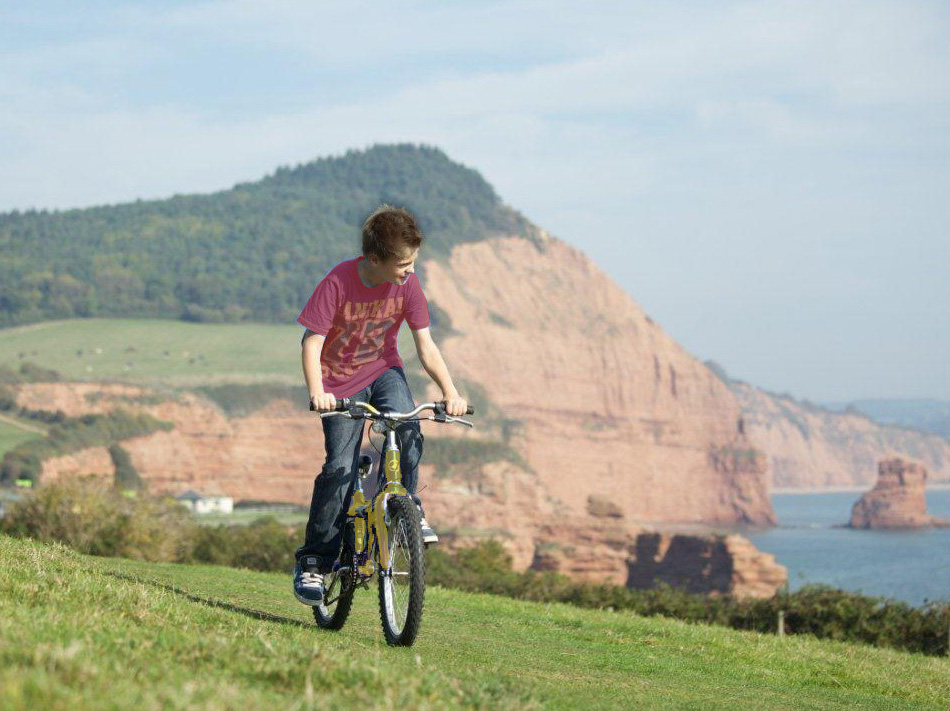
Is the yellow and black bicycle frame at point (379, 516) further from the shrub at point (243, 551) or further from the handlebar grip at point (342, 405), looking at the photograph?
the shrub at point (243, 551)

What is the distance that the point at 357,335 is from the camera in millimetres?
7922

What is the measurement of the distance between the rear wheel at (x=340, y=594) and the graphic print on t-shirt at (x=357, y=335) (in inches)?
38.9

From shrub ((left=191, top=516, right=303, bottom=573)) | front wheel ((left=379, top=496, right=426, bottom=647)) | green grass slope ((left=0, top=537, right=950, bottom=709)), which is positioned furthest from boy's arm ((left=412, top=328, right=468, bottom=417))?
shrub ((left=191, top=516, right=303, bottom=573))

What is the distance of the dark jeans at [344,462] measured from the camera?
771 centimetres

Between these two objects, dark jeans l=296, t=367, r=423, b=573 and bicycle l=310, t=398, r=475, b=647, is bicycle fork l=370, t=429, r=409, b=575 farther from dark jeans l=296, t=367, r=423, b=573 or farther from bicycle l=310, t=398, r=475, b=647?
dark jeans l=296, t=367, r=423, b=573

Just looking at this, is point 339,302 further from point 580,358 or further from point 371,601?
point 580,358

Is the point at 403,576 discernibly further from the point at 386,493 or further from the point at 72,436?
the point at 72,436

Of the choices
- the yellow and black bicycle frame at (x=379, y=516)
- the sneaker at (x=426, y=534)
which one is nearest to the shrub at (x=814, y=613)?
the yellow and black bicycle frame at (x=379, y=516)

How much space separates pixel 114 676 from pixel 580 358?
159m

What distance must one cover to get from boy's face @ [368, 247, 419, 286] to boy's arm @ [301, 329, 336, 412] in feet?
1.79

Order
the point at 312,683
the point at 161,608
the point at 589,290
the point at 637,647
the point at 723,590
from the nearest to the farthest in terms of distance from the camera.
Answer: the point at 312,683 < the point at 161,608 < the point at 637,647 < the point at 723,590 < the point at 589,290

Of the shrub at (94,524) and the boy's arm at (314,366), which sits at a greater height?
the boy's arm at (314,366)

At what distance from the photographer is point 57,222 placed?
19138cm

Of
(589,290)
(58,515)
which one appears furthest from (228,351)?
(58,515)
